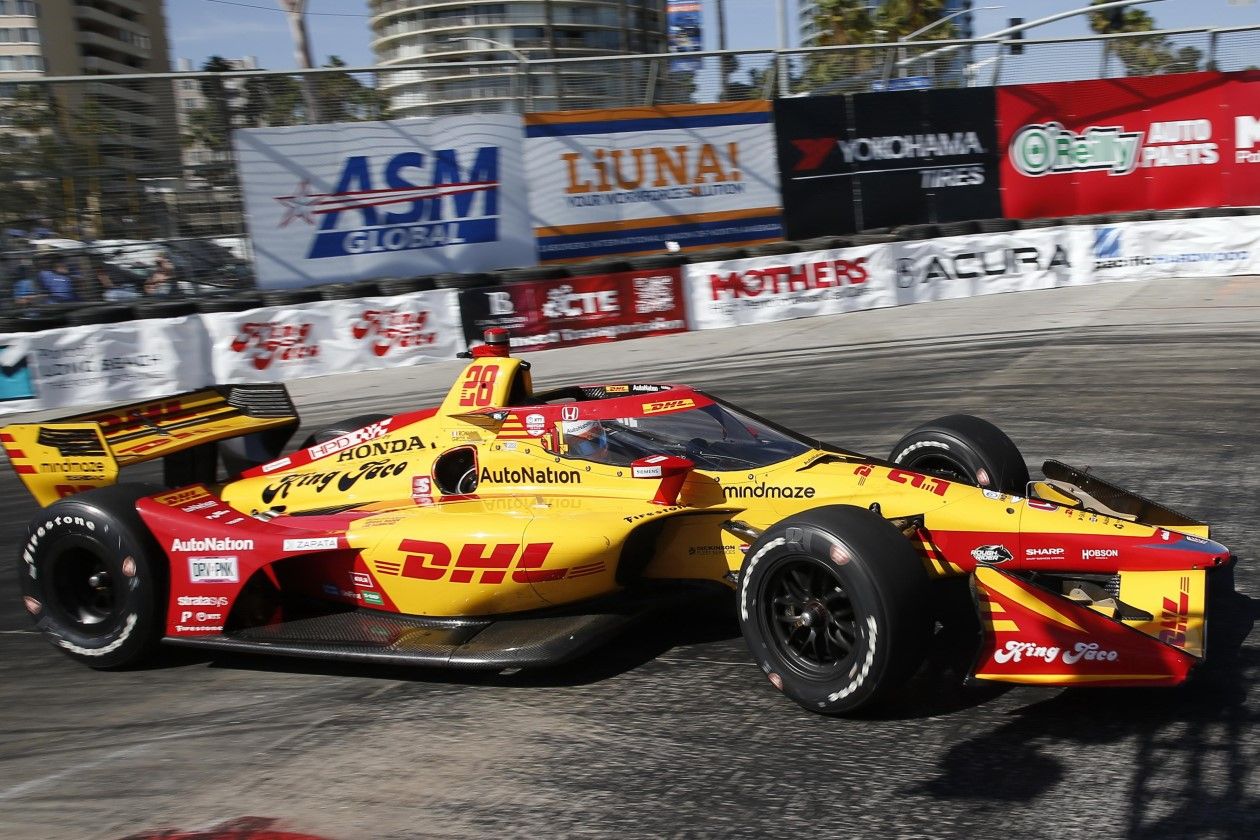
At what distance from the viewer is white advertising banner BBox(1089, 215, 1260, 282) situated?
18938 millimetres

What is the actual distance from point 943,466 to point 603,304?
34.7 ft

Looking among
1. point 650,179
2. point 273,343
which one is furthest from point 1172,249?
point 273,343

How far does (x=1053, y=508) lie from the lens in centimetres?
529

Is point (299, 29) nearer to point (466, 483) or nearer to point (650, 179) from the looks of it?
point (650, 179)

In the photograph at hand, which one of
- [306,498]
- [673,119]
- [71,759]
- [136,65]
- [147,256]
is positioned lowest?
[71,759]

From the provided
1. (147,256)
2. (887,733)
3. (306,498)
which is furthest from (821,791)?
(147,256)

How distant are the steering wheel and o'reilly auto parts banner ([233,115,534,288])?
11284 millimetres

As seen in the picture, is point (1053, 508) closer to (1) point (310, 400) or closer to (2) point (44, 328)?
(1) point (310, 400)

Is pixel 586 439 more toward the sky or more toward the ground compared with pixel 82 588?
more toward the sky

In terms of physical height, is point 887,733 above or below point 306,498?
below

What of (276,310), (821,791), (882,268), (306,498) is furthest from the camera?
(882,268)

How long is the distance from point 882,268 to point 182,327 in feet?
32.0

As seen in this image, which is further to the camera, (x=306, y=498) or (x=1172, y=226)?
(x=1172, y=226)

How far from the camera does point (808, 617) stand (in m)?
4.95
